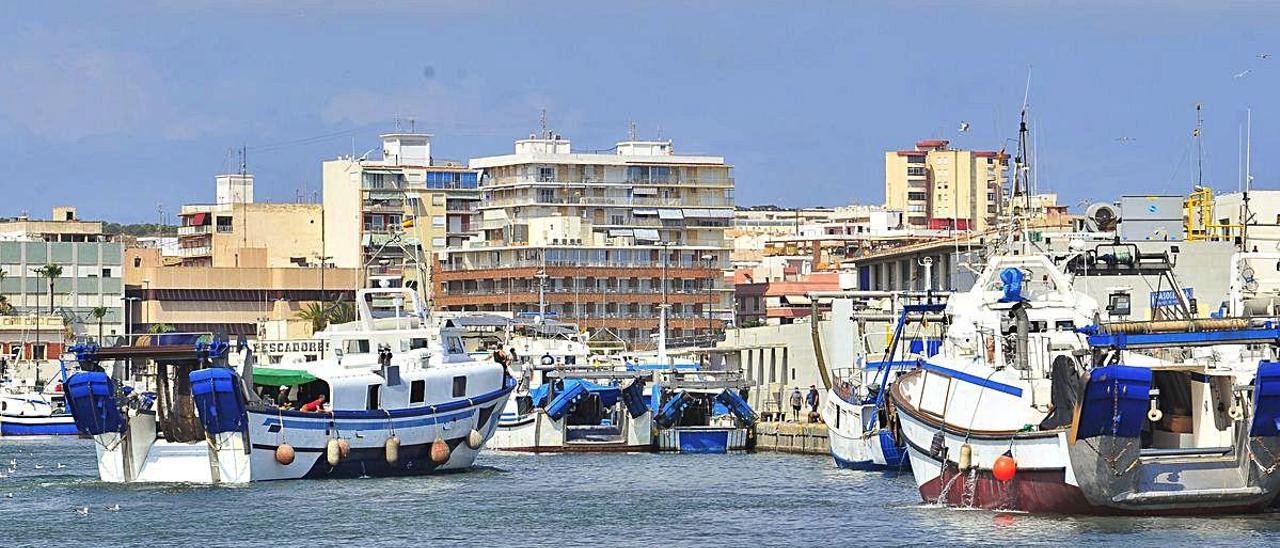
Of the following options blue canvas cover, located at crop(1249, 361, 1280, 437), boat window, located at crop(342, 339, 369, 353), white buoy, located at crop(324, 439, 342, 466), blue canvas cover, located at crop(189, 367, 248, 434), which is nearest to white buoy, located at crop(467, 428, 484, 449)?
boat window, located at crop(342, 339, 369, 353)

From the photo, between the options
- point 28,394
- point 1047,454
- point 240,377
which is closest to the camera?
point 1047,454

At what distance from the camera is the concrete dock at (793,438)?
75000 mm

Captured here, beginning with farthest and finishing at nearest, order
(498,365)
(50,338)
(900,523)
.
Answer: (50,338) → (498,365) → (900,523)

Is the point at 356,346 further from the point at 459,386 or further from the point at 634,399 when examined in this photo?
the point at 634,399

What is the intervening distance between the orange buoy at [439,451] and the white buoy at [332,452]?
3.33 m

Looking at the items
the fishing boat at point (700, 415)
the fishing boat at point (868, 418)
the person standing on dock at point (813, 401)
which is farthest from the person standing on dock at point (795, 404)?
the fishing boat at point (868, 418)

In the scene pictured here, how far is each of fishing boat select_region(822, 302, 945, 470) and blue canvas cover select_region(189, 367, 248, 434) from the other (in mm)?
15088

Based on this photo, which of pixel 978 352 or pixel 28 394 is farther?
pixel 28 394

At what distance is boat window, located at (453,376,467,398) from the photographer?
58781mm

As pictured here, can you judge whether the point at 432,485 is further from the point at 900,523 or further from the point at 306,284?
the point at 306,284

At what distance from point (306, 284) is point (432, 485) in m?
118

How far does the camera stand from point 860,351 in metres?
82.0

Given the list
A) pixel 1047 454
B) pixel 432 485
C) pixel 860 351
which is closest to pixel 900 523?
pixel 1047 454

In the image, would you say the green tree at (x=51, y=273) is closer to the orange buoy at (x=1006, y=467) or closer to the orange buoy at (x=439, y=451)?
the orange buoy at (x=439, y=451)
